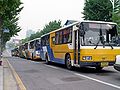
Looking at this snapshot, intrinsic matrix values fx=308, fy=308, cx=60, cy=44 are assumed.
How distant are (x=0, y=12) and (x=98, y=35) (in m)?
6.57

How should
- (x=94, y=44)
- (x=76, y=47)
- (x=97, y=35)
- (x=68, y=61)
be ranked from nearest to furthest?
(x=94, y=44)
(x=97, y=35)
(x=76, y=47)
(x=68, y=61)

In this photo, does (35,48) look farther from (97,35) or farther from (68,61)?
(97,35)

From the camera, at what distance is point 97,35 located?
1638cm

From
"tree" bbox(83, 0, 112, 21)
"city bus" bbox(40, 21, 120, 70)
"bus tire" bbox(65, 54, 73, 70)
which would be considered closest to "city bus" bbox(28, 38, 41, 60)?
"tree" bbox(83, 0, 112, 21)

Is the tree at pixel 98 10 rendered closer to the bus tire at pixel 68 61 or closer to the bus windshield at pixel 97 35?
the bus tire at pixel 68 61

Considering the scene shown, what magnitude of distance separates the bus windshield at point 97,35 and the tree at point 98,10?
2904 cm

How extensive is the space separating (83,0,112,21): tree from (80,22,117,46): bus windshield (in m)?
29.0

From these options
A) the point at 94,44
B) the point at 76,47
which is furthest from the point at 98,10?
the point at 94,44

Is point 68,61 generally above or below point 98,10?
below

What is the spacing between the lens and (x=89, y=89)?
10.7 meters

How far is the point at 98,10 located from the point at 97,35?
30697mm

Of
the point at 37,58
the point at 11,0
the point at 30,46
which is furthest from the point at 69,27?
the point at 30,46

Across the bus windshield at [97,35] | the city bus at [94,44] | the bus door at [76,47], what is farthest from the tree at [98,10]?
the bus windshield at [97,35]

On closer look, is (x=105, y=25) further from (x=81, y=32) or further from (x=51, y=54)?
(x=51, y=54)
